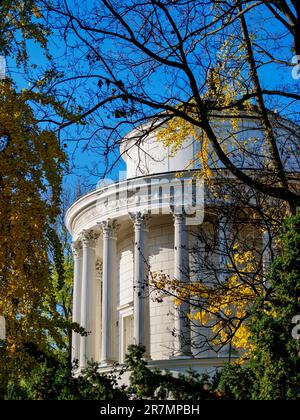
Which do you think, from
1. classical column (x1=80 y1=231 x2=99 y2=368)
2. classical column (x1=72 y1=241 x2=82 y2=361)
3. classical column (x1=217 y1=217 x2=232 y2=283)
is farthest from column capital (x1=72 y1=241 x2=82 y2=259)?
classical column (x1=217 y1=217 x2=232 y2=283)

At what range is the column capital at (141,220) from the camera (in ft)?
141

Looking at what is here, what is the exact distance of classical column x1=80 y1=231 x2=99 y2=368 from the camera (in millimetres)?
46406

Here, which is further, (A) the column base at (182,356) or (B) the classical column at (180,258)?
(B) the classical column at (180,258)

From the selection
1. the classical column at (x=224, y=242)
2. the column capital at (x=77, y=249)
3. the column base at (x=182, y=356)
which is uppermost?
the column capital at (x=77, y=249)

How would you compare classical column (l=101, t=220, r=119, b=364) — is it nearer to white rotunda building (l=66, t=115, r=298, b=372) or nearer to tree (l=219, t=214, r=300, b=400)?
white rotunda building (l=66, t=115, r=298, b=372)

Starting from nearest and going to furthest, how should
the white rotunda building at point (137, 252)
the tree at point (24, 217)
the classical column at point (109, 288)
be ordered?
the tree at point (24, 217) → the white rotunda building at point (137, 252) → the classical column at point (109, 288)

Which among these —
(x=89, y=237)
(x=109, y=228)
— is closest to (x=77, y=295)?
(x=89, y=237)

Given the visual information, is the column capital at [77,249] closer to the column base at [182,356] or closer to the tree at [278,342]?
the column base at [182,356]

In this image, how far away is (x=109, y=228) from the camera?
4500cm

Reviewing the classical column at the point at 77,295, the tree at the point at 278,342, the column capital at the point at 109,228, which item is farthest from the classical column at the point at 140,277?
the tree at the point at 278,342

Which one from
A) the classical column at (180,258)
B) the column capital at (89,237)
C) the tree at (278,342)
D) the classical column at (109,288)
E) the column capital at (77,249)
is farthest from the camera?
the column capital at (77,249)

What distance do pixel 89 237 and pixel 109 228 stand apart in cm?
251
